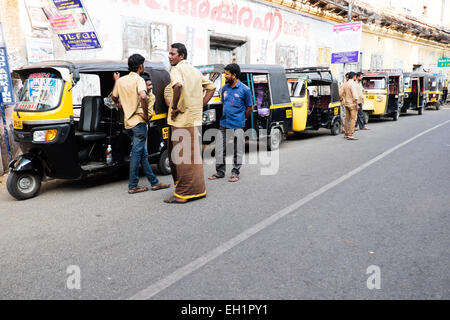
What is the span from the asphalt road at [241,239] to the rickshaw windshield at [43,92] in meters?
1.35

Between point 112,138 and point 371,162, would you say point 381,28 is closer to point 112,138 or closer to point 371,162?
point 371,162

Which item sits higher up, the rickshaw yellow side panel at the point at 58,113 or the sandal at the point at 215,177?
the rickshaw yellow side panel at the point at 58,113

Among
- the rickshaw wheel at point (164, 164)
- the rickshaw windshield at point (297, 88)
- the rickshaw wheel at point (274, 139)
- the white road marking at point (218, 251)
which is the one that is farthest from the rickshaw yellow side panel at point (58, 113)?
the rickshaw windshield at point (297, 88)

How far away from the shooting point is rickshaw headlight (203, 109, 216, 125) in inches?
300

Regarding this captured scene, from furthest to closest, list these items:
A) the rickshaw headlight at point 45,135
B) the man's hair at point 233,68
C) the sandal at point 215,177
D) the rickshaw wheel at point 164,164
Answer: the rickshaw wheel at point 164,164, the sandal at point 215,177, the man's hair at point 233,68, the rickshaw headlight at point 45,135

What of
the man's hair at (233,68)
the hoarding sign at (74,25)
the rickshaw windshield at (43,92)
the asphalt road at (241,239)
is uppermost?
the hoarding sign at (74,25)

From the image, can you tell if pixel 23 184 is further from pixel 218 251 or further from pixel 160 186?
pixel 218 251

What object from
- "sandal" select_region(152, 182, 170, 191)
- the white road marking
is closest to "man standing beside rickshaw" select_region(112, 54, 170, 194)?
"sandal" select_region(152, 182, 170, 191)

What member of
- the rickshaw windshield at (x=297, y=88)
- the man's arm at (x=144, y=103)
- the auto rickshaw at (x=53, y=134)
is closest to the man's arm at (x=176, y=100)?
the man's arm at (x=144, y=103)

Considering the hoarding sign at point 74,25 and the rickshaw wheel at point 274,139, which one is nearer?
the hoarding sign at point 74,25

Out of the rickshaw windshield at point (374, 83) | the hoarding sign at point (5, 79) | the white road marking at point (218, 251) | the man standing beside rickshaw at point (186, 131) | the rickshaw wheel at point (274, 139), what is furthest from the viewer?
the rickshaw windshield at point (374, 83)

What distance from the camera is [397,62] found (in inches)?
1232

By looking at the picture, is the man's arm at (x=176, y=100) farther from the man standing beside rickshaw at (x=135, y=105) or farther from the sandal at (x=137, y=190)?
the sandal at (x=137, y=190)

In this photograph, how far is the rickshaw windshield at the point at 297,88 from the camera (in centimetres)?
1079
